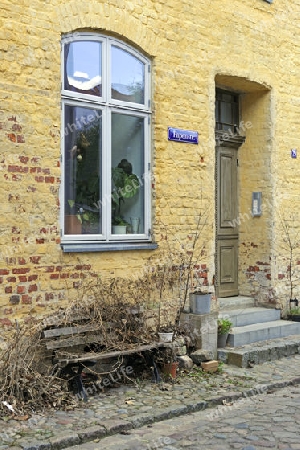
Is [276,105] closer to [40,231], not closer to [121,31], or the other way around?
[121,31]

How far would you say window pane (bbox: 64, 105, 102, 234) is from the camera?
7262 mm

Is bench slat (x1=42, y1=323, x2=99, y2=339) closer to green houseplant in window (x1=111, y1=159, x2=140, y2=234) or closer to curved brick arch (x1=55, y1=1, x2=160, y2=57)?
green houseplant in window (x1=111, y1=159, x2=140, y2=234)

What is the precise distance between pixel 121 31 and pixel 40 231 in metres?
2.74

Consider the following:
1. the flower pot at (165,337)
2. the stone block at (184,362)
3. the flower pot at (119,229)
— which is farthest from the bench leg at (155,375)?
the flower pot at (119,229)

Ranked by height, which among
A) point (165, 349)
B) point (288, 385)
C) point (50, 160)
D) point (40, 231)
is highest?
point (50, 160)

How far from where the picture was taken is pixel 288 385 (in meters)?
7.22

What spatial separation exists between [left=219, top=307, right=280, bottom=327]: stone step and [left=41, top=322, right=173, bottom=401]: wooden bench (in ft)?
7.80

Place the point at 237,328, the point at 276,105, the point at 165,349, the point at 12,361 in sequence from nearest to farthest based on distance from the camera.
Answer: the point at 12,361 < the point at 165,349 < the point at 237,328 < the point at 276,105

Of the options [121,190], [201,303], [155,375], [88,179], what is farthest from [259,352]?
[88,179]

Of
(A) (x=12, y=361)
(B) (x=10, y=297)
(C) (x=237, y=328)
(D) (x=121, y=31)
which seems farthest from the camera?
(C) (x=237, y=328)

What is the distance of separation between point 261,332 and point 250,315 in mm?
514

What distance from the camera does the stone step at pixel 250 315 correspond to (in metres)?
9.05

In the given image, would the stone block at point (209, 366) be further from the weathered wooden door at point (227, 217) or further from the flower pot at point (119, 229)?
the weathered wooden door at point (227, 217)

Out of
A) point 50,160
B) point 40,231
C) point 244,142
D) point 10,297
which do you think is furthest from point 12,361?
point 244,142
